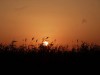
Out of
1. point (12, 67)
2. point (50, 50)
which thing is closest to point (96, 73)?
Answer: point (12, 67)

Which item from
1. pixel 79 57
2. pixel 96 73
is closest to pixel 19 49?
pixel 79 57

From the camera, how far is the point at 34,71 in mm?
7141

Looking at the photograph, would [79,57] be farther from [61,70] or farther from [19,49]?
[19,49]

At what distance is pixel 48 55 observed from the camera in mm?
9289

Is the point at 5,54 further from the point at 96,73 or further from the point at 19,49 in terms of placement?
the point at 96,73

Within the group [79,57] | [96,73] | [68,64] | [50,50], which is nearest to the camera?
[96,73]

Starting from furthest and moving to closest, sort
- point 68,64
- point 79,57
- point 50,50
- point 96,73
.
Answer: point 50,50 → point 79,57 → point 68,64 → point 96,73

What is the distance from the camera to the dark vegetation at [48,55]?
815 cm

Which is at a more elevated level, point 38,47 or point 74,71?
point 38,47

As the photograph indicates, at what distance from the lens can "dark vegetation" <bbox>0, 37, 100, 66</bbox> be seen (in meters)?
8.15

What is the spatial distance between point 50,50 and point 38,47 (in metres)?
0.61

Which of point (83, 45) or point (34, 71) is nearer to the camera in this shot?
point (34, 71)

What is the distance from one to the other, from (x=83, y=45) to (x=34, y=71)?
13.1 ft

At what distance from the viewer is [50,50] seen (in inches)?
396
